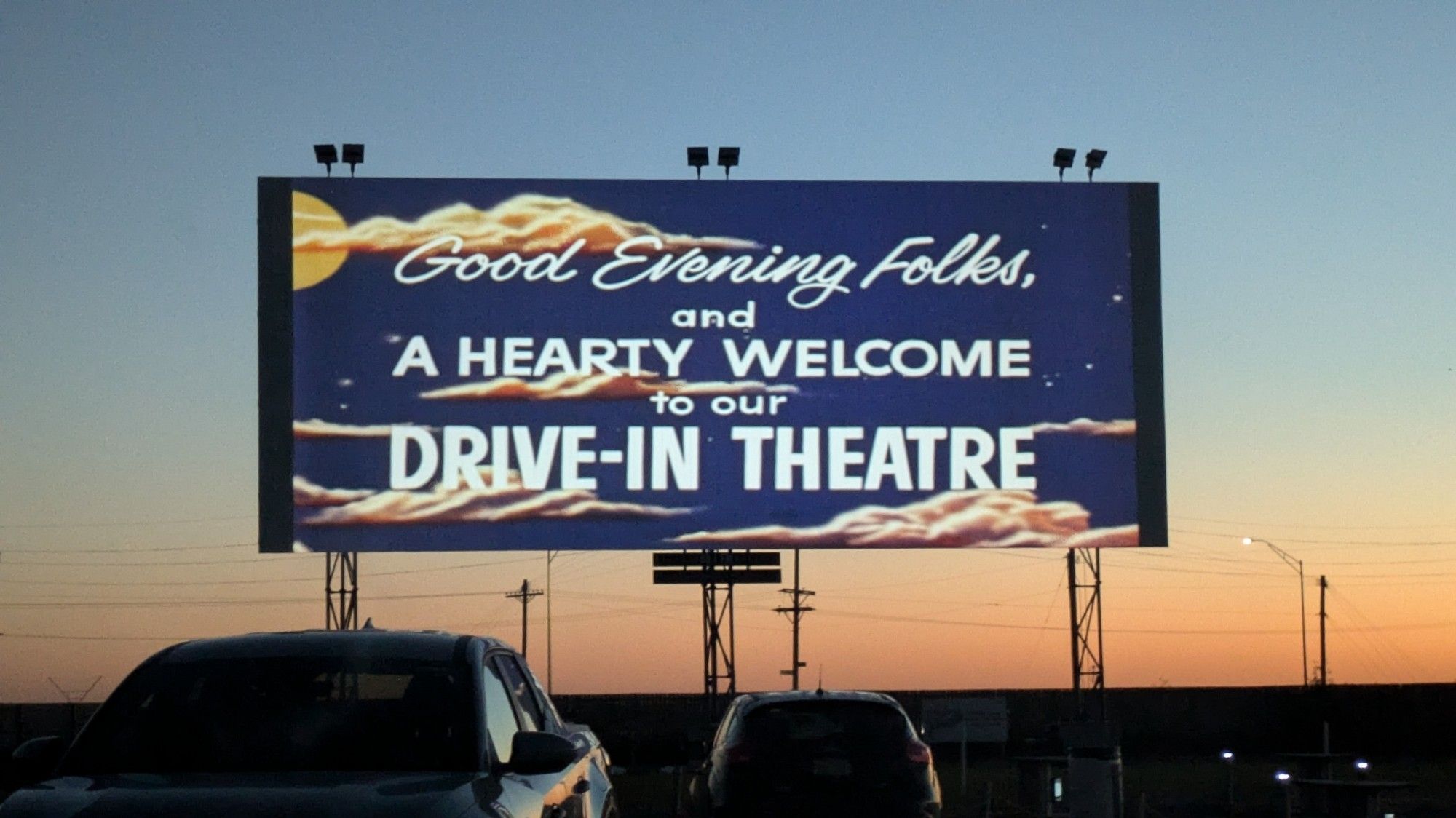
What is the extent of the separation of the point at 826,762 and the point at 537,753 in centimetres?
659

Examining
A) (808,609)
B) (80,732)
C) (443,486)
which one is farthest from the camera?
(808,609)

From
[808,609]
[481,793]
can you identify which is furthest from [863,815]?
[808,609]

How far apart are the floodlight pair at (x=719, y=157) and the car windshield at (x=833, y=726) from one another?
11070 mm

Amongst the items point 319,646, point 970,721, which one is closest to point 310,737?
point 319,646

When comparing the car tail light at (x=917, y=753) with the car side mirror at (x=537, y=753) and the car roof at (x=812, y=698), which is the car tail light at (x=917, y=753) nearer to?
the car roof at (x=812, y=698)

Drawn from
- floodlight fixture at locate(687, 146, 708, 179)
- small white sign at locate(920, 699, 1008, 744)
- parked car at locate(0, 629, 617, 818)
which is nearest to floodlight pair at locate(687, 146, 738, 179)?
floodlight fixture at locate(687, 146, 708, 179)

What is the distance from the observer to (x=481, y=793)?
20.1 feet

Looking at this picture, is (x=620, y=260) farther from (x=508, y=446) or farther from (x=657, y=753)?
(x=657, y=753)

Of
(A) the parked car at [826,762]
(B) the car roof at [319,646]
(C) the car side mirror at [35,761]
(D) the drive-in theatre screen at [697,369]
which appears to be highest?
(D) the drive-in theatre screen at [697,369]

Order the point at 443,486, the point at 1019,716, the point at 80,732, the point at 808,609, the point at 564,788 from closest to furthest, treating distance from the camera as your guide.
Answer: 1. the point at 80,732
2. the point at 564,788
3. the point at 443,486
4. the point at 1019,716
5. the point at 808,609

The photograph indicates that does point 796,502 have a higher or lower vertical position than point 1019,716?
higher

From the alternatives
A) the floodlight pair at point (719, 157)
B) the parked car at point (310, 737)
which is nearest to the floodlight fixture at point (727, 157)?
the floodlight pair at point (719, 157)

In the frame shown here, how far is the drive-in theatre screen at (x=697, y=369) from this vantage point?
2206cm

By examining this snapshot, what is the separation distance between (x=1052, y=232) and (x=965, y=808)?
7.46m
